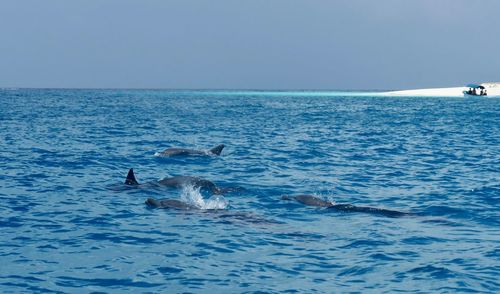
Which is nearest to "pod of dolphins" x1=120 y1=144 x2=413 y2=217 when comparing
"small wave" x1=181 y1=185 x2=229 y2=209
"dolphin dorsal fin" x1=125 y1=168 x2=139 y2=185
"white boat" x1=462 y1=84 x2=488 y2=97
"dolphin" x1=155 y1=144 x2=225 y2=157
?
"dolphin dorsal fin" x1=125 y1=168 x2=139 y2=185

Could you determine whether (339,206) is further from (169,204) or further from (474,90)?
(474,90)

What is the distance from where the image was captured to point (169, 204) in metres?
17.0

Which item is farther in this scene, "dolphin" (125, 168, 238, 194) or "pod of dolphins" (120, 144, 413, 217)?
"dolphin" (125, 168, 238, 194)

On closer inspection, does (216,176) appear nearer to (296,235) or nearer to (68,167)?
(68,167)

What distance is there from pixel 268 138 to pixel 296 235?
Answer: 89.9 ft

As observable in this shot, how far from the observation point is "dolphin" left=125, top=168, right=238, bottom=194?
64.7 feet

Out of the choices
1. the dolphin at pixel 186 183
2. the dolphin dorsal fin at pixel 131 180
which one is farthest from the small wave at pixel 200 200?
the dolphin dorsal fin at pixel 131 180

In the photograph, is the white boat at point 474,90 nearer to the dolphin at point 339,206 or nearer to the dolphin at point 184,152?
the dolphin at point 184,152

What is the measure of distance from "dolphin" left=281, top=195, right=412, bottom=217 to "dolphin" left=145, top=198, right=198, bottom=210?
302cm

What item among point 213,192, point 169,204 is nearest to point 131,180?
point 213,192

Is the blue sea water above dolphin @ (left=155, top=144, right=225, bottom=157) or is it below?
below

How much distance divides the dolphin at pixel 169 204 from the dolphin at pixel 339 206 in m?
3.02

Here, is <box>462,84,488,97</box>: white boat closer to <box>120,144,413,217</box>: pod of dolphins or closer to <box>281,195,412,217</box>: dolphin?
<box>120,144,413,217</box>: pod of dolphins

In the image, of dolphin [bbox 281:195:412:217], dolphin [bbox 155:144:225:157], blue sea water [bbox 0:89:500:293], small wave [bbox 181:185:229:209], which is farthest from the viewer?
dolphin [bbox 155:144:225:157]
